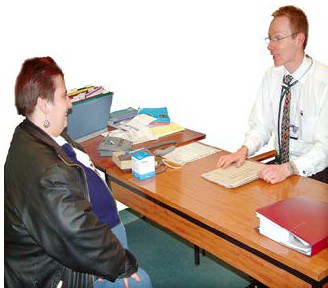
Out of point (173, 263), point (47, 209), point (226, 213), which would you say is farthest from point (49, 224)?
point (173, 263)

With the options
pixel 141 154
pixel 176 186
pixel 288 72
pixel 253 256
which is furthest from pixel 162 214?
pixel 288 72

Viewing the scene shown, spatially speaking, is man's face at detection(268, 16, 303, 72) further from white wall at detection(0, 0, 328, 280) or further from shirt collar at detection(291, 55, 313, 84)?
white wall at detection(0, 0, 328, 280)

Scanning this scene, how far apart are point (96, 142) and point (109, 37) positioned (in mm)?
899

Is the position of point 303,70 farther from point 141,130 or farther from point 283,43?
point 141,130

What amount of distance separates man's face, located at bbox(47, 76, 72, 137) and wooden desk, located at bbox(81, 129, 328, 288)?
55 centimetres

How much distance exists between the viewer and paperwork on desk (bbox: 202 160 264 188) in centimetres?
212

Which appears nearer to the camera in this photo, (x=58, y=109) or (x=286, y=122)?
(x=58, y=109)

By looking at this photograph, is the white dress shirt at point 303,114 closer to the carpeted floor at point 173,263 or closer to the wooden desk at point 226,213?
the wooden desk at point 226,213

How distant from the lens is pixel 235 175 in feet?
7.20

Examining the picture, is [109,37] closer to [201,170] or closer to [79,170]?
[201,170]

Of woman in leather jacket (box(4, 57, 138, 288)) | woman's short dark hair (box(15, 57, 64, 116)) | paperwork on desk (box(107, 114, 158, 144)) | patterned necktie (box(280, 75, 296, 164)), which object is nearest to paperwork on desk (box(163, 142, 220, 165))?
paperwork on desk (box(107, 114, 158, 144))

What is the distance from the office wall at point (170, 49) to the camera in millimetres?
2994

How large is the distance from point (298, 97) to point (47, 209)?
163 cm

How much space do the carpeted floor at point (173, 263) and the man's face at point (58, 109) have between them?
4.35ft
